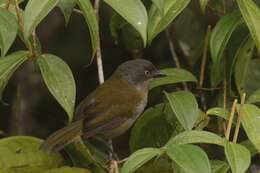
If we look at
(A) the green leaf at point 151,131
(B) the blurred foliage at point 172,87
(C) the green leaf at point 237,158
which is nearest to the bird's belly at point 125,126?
(B) the blurred foliage at point 172,87

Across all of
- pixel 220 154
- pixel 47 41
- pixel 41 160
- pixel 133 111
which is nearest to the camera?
pixel 41 160

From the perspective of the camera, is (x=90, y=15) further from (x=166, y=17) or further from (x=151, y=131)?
(x=151, y=131)

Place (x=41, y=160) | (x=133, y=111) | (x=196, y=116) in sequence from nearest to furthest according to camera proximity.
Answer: (x=196, y=116), (x=41, y=160), (x=133, y=111)

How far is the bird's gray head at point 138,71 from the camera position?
17.7 ft

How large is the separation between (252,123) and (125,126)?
5.47 ft

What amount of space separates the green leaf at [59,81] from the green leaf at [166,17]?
1.48 ft

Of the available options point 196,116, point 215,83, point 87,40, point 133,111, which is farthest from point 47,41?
point 196,116

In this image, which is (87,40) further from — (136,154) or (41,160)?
(136,154)

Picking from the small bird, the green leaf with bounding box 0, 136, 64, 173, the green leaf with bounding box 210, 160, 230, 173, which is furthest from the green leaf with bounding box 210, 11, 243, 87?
the green leaf with bounding box 0, 136, 64, 173

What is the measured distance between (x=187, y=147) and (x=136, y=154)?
8.9 inches

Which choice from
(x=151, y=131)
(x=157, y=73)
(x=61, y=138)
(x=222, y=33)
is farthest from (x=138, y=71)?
(x=222, y=33)

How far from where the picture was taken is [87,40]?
24.0 ft

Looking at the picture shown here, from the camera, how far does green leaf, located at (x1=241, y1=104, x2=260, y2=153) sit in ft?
11.6

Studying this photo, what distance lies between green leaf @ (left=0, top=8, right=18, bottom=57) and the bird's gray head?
180 cm
